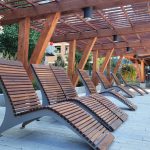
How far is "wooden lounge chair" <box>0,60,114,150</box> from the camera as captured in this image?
3.78 m

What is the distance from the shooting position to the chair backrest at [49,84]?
540cm

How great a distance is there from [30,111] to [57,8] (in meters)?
4.59

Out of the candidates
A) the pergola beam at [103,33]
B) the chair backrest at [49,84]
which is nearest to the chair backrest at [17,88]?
the chair backrest at [49,84]

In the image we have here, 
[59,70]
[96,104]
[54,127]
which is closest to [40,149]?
[54,127]

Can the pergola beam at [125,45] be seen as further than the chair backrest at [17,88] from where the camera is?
Yes

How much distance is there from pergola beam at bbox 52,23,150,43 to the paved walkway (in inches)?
256

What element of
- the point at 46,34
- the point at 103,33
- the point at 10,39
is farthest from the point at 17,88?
the point at 10,39

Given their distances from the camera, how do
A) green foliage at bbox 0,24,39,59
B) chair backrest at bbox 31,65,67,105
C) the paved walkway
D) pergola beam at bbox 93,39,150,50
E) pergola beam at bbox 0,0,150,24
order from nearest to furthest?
the paved walkway < chair backrest at bbox 31,65,67,105 < pergola beam at bbox 0,0,150,24 < green foliage at bbox 0,24,39,59 < pergola beam at bbox 93,39,150,50

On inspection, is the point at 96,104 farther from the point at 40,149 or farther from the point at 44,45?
the point at 44,45

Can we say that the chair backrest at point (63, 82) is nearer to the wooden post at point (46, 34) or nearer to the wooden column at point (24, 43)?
the wooden post at point (46, 34)

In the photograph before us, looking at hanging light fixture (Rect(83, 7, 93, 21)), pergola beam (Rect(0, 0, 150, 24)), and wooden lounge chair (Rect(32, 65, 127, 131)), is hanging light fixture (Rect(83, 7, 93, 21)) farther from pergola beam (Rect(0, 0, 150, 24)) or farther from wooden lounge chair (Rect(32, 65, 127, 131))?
wooden lounge chair (Rect(32, 65, 127, 131))

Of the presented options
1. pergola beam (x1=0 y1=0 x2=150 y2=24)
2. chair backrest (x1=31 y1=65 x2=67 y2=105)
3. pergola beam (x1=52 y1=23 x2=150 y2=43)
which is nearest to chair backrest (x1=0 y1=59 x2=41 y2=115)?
chair backrest (x1=31 y1=65 x2=67 y2=105)

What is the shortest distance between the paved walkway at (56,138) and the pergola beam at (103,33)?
6.51m

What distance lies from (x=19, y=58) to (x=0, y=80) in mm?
4388
